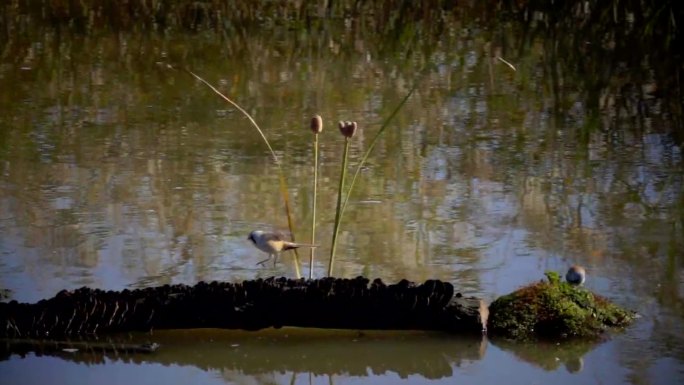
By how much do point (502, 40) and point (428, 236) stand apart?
409 cm

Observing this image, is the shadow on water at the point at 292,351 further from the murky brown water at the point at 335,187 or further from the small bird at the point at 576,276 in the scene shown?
the small bird at the point at 576,276

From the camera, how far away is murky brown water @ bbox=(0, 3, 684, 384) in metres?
3.65

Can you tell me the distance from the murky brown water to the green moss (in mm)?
69

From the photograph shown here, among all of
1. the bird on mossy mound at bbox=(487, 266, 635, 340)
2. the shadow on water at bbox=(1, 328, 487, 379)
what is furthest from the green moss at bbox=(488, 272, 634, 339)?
the shadow on water at bbox=(1, 328, 487, 379)

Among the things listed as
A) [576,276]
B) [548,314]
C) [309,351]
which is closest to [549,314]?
[548,314]

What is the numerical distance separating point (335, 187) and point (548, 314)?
66.6 inches

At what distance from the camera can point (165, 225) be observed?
4.80 m

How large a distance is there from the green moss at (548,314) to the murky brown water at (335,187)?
0.07 metres

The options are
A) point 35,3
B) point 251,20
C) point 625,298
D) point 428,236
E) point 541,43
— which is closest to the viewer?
point 625,298

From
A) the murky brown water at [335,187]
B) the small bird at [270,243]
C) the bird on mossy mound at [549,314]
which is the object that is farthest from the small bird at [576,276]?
the small bird at [270,243]

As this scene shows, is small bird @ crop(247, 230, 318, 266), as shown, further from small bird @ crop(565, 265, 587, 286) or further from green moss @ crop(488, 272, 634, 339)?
small bird @ crop(565, 265, 587, 286)

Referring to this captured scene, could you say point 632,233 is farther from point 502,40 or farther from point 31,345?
point 502,40

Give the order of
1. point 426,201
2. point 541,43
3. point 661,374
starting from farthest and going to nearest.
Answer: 1. point 541,43
2. point 426,201
3. point 661,374

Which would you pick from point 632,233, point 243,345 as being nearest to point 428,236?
point 632,233
